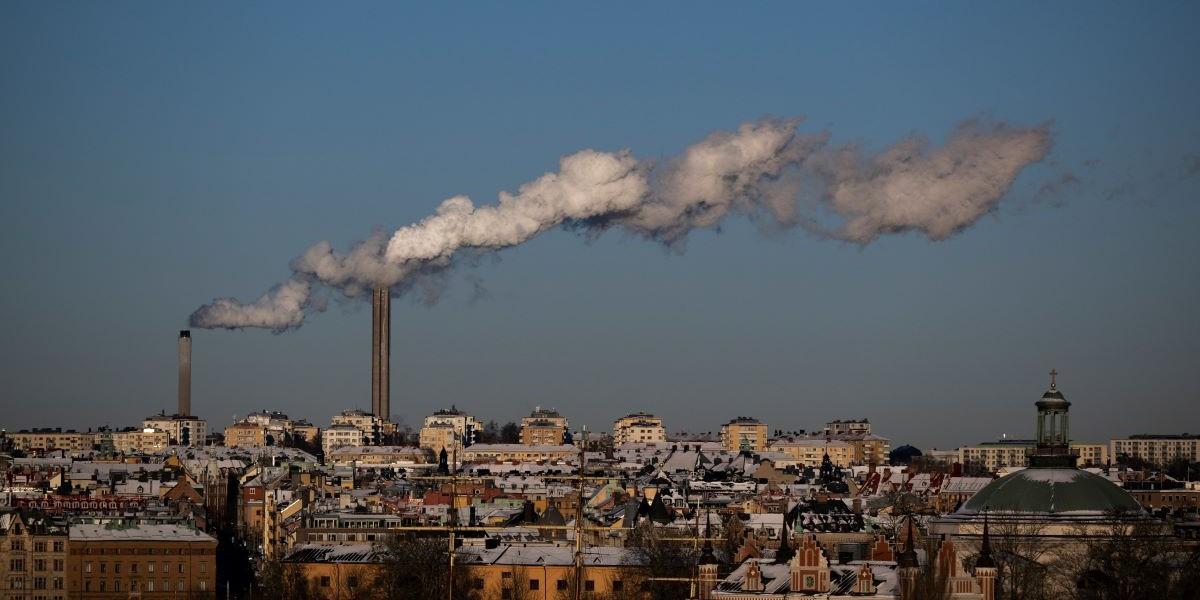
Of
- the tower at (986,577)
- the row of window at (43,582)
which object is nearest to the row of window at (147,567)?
the row of window at (43,582)

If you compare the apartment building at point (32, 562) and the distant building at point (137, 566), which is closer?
the apartment building at point (32, 562)

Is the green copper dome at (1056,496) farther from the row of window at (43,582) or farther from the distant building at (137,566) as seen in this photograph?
the row of window at (43,582)

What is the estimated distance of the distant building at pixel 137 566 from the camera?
3856 inches

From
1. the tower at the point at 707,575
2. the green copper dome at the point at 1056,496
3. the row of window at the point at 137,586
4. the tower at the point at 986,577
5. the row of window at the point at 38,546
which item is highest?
the green copper dome at the point at 1056,496

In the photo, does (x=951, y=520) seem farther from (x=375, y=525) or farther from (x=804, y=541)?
(x=375, y=525)

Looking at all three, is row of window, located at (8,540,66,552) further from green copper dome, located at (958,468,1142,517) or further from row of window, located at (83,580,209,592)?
green copper dome, located at (958,468,1142,517)

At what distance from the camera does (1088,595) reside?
220 ft

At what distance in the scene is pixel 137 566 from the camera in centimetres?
9862

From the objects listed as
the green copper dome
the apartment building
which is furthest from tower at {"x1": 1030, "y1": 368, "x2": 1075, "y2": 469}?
the apartment building

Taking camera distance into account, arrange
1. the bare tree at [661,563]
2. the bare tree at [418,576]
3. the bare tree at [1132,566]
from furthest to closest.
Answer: the bare tree at [418,576] → the bare tree at [661,563] → the bare tree at [1132,566]

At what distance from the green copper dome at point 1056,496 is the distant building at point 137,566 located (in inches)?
1300

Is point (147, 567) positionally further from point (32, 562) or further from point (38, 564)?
point (32, 562)

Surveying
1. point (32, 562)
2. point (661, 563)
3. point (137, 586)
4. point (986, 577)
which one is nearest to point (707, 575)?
point (986, 577)

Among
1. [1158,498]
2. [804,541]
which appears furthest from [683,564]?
[1158,498]
